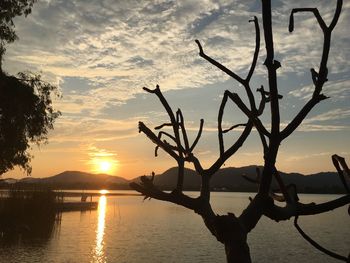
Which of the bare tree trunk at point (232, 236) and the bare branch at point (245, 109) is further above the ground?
the bare branch at point (245, 109)

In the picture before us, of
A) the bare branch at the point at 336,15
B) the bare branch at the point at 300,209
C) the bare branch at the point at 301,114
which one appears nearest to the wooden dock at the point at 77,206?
the bare branch at the point at 300,209

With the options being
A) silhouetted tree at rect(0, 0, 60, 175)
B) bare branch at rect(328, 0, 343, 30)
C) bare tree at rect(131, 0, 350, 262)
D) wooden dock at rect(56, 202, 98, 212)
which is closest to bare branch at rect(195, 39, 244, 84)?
bare tree at rect(131, 0, 350, 262)

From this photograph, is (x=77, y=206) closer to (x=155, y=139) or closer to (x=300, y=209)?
(x=155, y=139)

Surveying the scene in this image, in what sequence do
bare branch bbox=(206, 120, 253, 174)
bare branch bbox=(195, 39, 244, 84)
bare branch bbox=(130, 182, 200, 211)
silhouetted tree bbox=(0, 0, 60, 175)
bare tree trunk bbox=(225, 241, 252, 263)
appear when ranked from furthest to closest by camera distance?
silhouetted tree bbox=(0, 0, 60, 175) → bare branch bbox=(206, 120, 253, 174) → bare branch bbox=(130, 182, 200, 211) → bare branch bbox=(195, 39, 244, 84) → bare tree trunk bbox=(225, 241, 252, 263)

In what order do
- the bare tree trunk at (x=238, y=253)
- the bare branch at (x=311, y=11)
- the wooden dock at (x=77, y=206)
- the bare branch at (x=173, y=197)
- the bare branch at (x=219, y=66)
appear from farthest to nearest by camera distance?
the wooden dock at (x=77, y=206) → the bare branch at (x=173, y=197) → the bare branch at (x=219, y=66) → the bare tree trunk at (x=238, y=253) → the bare branch at (x=311, y=11)

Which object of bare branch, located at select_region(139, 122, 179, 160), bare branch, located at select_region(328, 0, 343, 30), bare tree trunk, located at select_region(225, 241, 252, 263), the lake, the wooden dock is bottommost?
the lake

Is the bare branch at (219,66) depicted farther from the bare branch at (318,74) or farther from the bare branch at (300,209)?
the bare branch at (300,209)

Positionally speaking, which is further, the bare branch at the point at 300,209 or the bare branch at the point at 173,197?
the bare branch at the point at 173,197

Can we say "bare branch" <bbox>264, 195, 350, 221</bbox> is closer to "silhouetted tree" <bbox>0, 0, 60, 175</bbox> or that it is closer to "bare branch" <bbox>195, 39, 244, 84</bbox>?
"bare branch" <bbox>195, 39, 244, 84</bbox>

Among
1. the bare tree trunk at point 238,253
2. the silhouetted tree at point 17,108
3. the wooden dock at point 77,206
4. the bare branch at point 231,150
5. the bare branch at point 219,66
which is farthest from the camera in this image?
the wooden dock at point 77,206

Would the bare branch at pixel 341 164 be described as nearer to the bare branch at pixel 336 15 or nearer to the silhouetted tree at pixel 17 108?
the bare branch at pixel 336 15

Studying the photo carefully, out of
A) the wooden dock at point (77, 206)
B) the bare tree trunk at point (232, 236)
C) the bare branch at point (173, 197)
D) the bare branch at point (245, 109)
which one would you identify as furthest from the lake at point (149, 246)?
the bare branch at point (245, 109)

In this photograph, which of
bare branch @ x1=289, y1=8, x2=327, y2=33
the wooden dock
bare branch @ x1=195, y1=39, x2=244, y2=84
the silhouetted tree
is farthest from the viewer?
the wooden dock

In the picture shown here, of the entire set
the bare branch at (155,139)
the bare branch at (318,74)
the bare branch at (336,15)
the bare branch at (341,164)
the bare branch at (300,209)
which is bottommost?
the bare branch at (300,209)
